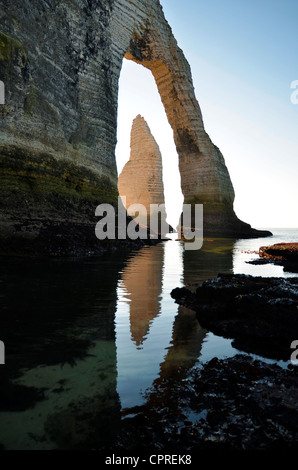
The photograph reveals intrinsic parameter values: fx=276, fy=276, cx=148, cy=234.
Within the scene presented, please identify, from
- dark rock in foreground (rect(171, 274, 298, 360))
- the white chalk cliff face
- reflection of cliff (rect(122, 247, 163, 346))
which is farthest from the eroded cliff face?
the white chalk cliff face

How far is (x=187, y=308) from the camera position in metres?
4.21

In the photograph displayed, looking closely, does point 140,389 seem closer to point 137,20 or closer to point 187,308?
point 187,308

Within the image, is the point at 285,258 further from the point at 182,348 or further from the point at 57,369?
the point at 57,369

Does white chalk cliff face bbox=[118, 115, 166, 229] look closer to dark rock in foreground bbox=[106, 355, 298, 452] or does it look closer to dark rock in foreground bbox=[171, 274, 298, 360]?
dark rock in foreground bbox=[171, 274, 298, 360]

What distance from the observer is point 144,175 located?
148ft

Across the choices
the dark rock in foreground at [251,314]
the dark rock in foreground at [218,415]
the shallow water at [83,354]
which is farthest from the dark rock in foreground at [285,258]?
the dark rock in foreground at [218,415]

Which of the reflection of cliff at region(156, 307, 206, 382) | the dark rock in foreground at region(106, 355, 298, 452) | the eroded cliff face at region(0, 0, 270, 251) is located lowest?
the reflection of cliff at region(156, 307, 206, 382)

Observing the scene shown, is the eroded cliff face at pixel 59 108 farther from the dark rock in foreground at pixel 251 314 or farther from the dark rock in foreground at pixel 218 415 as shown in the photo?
the dark rock in foreground at pixel 218 415

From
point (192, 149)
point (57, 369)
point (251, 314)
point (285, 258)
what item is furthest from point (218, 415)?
point (192, 149)

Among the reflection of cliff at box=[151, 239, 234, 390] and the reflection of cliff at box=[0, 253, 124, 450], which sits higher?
the reflection of cliff at box=[0, 253, 124, 450]

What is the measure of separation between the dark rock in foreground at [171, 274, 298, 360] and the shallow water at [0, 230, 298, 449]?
0.79 feet

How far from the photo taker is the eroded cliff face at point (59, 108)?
8961 millimetres

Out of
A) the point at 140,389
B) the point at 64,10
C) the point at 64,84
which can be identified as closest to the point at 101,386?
the point at 140,389

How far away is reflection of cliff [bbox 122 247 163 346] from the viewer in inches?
130
